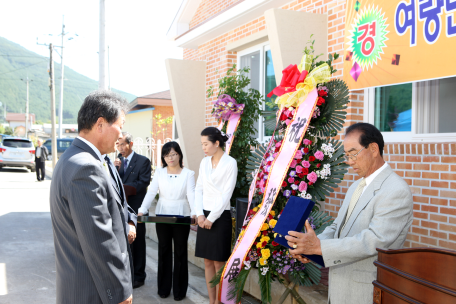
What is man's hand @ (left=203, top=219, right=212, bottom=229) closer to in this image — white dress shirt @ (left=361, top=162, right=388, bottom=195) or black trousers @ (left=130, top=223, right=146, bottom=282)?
black trousers @ (left=130, top=223, right=146, bottom=282)

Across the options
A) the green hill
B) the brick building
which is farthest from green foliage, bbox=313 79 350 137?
the green hill

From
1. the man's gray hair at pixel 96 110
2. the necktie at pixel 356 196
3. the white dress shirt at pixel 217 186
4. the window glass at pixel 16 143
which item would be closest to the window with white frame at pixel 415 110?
the white dress shirt at pixel 217 186

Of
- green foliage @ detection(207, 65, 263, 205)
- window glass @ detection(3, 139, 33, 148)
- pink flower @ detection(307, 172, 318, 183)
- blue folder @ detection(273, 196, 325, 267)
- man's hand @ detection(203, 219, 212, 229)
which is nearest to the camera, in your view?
blue folder @ detection(273, 196, 325, 267)

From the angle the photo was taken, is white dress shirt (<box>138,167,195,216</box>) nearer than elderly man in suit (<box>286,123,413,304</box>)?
No

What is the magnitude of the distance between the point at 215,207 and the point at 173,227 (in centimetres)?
88

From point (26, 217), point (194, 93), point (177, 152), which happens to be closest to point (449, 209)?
point (177, 152)

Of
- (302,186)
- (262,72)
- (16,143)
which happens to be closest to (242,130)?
(262,72)

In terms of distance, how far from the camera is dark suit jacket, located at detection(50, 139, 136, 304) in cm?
206

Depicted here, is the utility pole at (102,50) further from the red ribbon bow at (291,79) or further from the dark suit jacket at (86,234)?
the dark suit jacket at (86,234)

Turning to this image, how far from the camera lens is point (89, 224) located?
2.04 metres

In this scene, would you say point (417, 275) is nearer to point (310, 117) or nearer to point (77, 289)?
point (77, 289)

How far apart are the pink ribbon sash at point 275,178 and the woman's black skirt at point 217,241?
25.4 inches

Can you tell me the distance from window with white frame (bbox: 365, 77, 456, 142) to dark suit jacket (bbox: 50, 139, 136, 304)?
3.40m

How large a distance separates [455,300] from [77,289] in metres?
1.79
